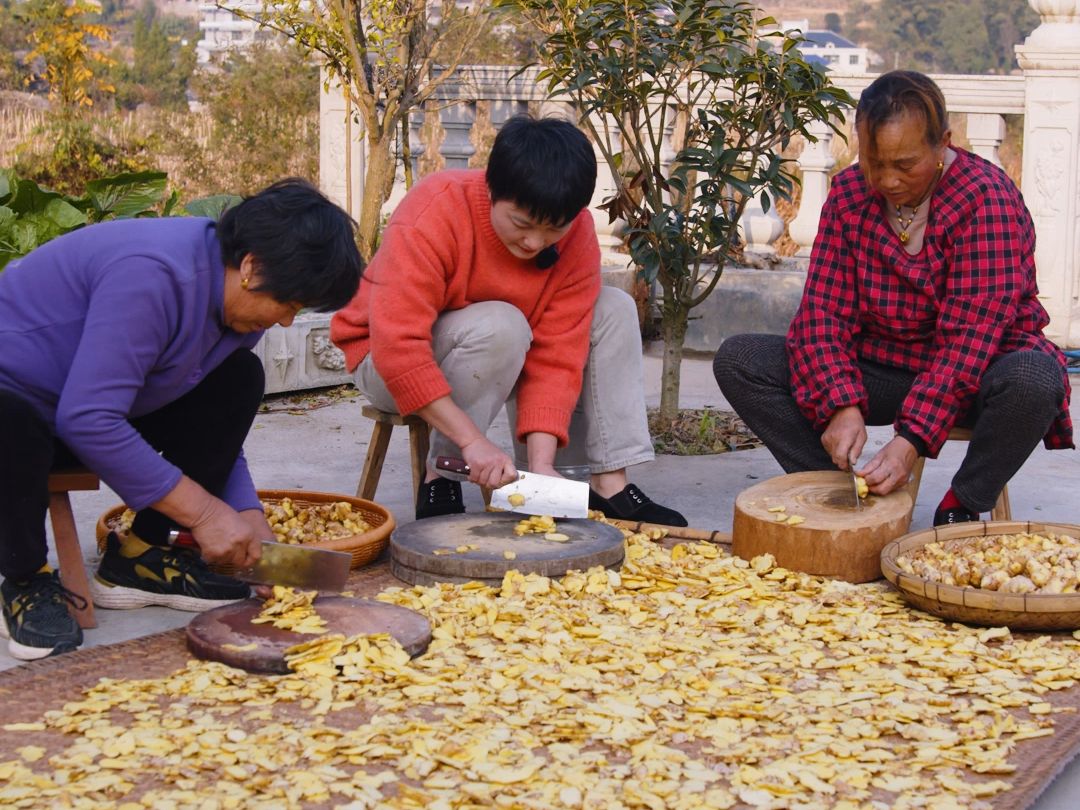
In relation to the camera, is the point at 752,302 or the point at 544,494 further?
the point at 752,302

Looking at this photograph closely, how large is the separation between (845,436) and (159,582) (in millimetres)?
1722

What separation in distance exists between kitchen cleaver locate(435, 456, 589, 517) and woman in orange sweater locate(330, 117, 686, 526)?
0.31 ft

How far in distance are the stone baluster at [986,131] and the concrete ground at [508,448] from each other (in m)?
2.11

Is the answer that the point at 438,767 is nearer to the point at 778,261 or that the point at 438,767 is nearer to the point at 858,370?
the point at 858,370

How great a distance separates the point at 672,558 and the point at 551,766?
4.05ft

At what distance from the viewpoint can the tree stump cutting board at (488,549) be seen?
3.13 m

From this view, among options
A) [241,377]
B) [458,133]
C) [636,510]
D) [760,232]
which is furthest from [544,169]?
[458,133]

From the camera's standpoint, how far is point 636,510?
3.75m

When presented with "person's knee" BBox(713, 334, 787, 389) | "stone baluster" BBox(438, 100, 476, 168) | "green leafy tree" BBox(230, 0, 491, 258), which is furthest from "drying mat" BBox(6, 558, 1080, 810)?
"stone baluster" BBox(438, 100, 476, 168)

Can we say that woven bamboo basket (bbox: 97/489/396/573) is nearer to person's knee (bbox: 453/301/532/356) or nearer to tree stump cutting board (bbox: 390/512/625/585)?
tree stump cutting board (bbox: 390/512/625/585)

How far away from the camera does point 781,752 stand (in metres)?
2.31

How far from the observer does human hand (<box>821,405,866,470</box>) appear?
11.5 ft

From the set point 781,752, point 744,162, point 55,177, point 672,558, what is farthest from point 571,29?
→ point 55,177

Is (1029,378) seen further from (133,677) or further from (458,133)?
(458,133)
